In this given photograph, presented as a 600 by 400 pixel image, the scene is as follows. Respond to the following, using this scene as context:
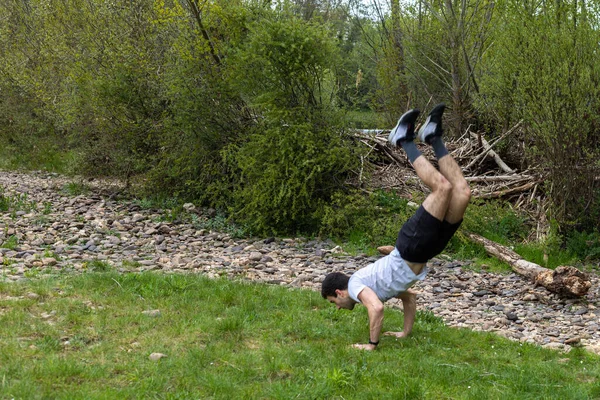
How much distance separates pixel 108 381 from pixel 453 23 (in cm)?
1441

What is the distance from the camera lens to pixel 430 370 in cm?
561

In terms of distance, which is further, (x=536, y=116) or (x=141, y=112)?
(x=141, y=112)

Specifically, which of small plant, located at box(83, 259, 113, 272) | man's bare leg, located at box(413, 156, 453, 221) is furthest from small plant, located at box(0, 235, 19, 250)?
man's bare leg, located at box(413, 156, 453, 221)

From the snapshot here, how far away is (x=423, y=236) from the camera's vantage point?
19.5 feet

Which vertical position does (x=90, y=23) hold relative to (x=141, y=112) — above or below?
above

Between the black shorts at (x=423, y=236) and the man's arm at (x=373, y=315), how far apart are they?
49cm

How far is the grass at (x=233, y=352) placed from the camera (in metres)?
5.11

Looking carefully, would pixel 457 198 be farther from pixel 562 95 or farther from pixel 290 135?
pixel 290 135

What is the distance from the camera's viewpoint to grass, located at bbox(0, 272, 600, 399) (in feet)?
16.8

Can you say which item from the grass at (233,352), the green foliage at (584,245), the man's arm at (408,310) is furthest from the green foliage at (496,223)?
the man's arm at (408,310)

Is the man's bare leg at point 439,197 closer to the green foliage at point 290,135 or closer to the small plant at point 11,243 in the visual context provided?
the green foliage at point 290,135

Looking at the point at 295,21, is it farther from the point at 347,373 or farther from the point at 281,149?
the point at 347,373

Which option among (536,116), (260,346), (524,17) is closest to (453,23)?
(524,17)

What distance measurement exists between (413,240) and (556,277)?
A: 4.22 m
